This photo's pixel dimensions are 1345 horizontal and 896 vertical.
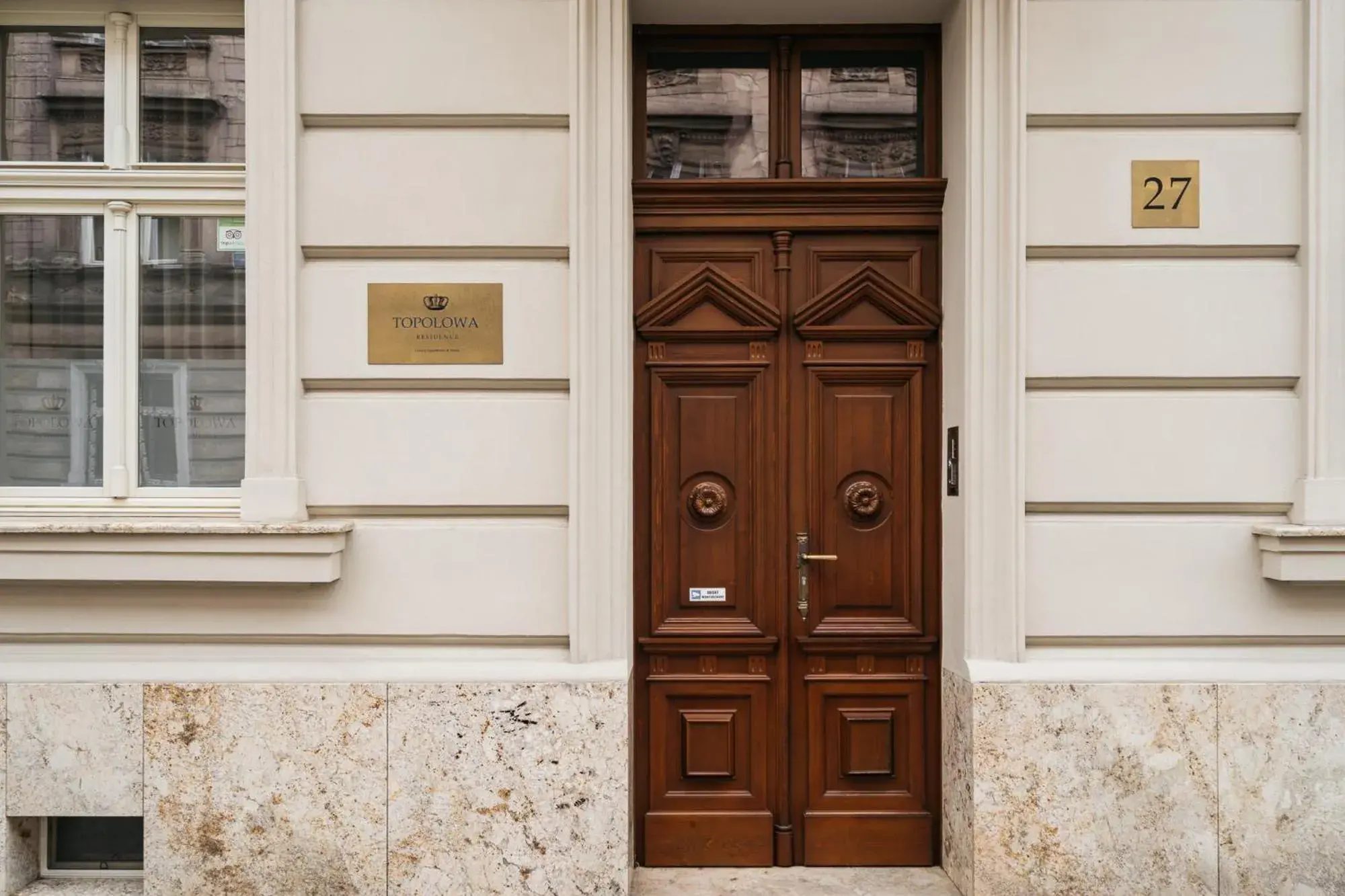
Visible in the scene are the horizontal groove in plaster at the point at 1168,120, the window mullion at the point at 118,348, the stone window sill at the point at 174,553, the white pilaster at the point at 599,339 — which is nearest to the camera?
the stone window sill at the point at 174,553

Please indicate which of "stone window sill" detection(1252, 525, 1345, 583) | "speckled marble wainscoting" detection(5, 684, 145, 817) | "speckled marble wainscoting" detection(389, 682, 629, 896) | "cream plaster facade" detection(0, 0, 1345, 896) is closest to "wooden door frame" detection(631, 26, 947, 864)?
"cream plaster facade" detection(0, 0, 1345, 896)

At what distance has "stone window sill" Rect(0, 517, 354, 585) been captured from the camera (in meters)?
3.93

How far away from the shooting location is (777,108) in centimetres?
457

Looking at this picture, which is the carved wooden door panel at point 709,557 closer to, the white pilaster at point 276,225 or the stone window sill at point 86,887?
the white pilaster at point 276,225

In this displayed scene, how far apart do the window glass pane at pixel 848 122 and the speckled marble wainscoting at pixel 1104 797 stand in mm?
2586

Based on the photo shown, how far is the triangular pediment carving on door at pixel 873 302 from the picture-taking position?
4488 mm

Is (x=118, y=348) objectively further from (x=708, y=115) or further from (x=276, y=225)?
(x=708, y=115)

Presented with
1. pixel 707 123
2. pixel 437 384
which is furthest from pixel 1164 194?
pixel 437 384

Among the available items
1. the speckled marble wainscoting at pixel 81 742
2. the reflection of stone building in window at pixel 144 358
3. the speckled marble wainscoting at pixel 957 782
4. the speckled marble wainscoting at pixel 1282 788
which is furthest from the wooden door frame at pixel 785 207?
the speckled marble wainscoting at pixel 81 742

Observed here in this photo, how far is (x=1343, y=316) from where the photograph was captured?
4164 mm

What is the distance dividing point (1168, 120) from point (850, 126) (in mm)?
1444

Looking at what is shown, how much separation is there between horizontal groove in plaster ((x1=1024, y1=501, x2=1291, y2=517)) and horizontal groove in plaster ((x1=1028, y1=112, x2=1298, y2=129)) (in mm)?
1732

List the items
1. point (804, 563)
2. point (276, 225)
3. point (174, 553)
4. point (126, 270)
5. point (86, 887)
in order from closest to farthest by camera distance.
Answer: point (174, 553) → point (276, 225) → point (86, 887) → point (126, 270) → point (804, 563)

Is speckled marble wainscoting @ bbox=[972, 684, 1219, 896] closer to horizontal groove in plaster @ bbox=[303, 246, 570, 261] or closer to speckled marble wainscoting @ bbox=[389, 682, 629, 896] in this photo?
speckled marble wainscoting @ bbox=[389, 682, 629, 896]
